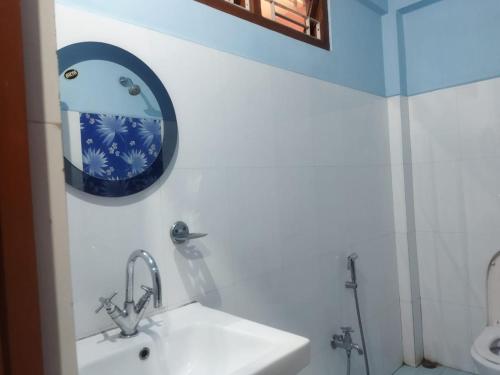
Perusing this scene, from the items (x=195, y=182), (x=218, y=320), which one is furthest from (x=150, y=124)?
(x=218, y=320)

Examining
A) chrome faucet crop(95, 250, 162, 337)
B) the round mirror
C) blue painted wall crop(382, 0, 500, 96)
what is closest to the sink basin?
chrome faucet crop(95, 250, 162, 337)

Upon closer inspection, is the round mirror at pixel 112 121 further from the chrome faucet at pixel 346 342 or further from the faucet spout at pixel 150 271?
the chrome faucet at pixel 346 342

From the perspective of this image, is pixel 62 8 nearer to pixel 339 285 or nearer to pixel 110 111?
pixel 110 111

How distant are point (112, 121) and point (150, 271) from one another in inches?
18.4

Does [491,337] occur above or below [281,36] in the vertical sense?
below

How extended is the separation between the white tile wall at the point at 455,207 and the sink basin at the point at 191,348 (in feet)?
5.46

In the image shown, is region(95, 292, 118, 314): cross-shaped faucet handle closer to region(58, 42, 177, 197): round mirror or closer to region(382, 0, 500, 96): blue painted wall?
region(58, 42, 177, 197): round mirror

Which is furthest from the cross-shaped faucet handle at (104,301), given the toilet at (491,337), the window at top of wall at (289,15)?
the toilet at (491,337)

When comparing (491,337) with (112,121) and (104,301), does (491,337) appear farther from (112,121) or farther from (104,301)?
(112,121)

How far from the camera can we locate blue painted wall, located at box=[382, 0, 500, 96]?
2.06 meters

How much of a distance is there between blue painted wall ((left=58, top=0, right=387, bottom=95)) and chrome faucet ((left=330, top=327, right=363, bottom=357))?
4.14 feet

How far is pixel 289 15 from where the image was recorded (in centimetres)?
188

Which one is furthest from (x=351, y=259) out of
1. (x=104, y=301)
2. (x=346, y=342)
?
(x=104, y=301)

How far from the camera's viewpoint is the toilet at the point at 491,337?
1.58 m
